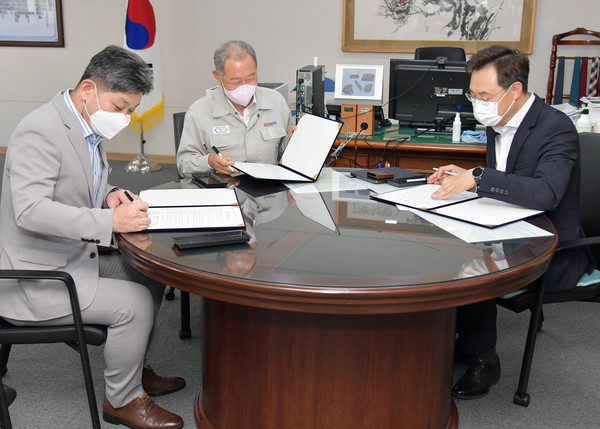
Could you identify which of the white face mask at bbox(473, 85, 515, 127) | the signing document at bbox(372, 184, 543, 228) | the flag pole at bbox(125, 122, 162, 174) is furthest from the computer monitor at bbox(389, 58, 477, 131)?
the flag pole at bbox(125, 122, 162, 174)

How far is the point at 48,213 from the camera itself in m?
1.82

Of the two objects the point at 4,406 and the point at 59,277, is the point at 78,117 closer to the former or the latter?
the point at 59,277

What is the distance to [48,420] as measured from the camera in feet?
7.23

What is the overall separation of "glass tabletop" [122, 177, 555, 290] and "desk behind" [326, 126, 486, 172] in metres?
1.38

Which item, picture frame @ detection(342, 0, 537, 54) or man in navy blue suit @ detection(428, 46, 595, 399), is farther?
picture frame @ detection(342, 0, 537, 54)

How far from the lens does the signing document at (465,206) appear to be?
78.5 inches

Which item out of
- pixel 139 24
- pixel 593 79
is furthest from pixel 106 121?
pixel 593 79

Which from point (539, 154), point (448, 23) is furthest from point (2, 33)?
point (539, 154)

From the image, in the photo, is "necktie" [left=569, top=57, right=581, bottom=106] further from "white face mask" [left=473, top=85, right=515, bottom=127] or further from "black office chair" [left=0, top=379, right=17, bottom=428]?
"black office chair" [left=0, top=379, right=17, bottom=428]

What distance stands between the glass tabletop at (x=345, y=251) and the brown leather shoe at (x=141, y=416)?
65 centimetres

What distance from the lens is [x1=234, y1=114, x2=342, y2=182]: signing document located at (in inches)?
102

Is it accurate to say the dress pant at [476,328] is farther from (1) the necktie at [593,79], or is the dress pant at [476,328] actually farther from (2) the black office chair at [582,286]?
(1) the necktie at [593,79]

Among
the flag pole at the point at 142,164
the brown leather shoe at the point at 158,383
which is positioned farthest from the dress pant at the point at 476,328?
the flag pole at the point at 142,164

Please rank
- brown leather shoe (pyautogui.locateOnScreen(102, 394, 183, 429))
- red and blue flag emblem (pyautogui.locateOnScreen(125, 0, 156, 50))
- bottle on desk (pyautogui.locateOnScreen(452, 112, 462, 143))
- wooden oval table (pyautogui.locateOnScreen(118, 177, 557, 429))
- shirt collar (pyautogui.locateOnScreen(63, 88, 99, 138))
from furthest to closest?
red and blue flag emblem (pyautogui.locateOnScreen(125, 0, 156, 50)) → bottle on desk (pyautogui.locateOnScreen(452, 112, 462, 143)) → brown leather shoe (pyautogui.locateOnScreen(102, 394, 183, 429)) → shirt collar (pyautogui.locateOnScreen(63, 88, 99, 138)) → wooden oval table (pyautogui.locateOnScreen(118, 177, 557, 429))
